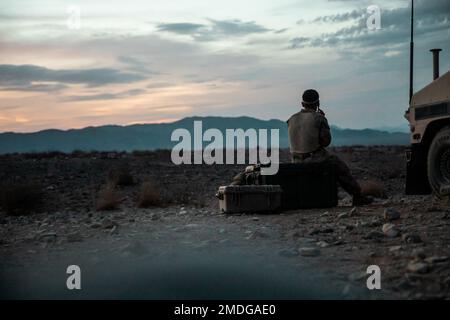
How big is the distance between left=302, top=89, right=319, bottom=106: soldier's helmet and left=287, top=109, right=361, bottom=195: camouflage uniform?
0.47 ft

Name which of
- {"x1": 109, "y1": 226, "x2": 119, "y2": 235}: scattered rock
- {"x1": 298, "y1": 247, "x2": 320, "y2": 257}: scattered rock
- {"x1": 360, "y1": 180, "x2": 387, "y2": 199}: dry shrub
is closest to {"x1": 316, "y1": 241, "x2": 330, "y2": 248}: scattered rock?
{"x1": 298, "y1": 247, "x2": 320, "y2": 257}: scattered rock

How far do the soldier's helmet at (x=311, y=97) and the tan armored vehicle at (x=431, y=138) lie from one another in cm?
165

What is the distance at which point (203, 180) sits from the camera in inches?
691

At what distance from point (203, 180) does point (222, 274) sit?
12.5 m

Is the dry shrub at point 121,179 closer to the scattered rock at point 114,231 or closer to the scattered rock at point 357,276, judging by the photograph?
the scattered rock at point 114,231

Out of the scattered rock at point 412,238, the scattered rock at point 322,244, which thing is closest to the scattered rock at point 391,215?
the scattered rock at point 412,238

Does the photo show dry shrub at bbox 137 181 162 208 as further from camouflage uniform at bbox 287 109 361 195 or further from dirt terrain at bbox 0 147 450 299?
camouflage uniform at bbox 287 109 361 195

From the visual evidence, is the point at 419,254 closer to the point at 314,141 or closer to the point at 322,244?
the point at 322,244

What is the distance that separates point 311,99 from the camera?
32.1 ft

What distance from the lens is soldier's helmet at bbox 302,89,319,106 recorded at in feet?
31.9

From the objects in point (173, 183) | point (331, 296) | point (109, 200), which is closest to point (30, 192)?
point (109, 200)

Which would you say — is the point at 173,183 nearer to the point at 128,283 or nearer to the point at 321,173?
the point at 321,173

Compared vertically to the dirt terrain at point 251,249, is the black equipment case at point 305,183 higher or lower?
higher

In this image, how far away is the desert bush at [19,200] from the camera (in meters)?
12.3
